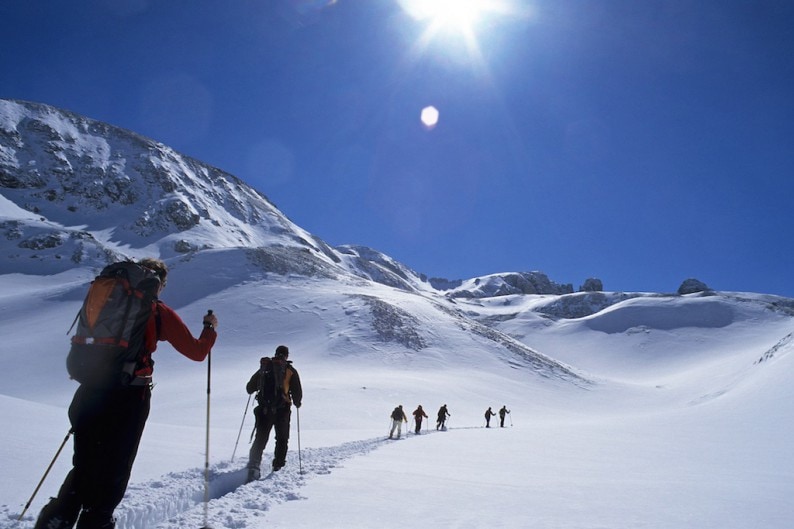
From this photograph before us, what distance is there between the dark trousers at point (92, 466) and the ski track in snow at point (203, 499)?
1.03 metres

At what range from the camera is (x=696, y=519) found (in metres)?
4.67

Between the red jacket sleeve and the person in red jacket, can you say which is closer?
the person in red jacket

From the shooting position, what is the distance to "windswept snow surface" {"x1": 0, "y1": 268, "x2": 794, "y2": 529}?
4.97 m

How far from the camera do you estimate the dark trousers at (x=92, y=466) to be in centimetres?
346

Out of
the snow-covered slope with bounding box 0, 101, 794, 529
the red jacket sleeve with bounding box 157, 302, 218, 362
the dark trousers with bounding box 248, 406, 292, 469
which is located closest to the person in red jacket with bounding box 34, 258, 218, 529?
the red jacket sleeve with bounding box 157, 302, 218, 362

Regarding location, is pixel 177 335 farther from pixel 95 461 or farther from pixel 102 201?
pixel 102 201

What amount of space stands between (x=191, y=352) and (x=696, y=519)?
5.48 meters

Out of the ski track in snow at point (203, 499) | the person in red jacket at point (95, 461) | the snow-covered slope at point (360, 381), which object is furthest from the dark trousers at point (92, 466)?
the snow-covered slope at point (360, 381)

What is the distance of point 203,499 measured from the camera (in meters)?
6.05

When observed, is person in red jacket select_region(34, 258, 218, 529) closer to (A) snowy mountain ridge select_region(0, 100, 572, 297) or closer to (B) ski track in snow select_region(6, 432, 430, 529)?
(B) ski track in snow select_region(6, 432, 430, 529)

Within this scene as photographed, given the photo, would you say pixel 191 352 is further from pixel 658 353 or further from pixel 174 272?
pixel 658 353

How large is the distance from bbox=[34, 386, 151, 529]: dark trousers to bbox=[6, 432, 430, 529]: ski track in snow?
3.38ft

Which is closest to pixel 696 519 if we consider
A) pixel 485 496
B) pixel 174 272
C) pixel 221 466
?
pixel 485 496

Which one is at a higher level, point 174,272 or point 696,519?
point 174,272
